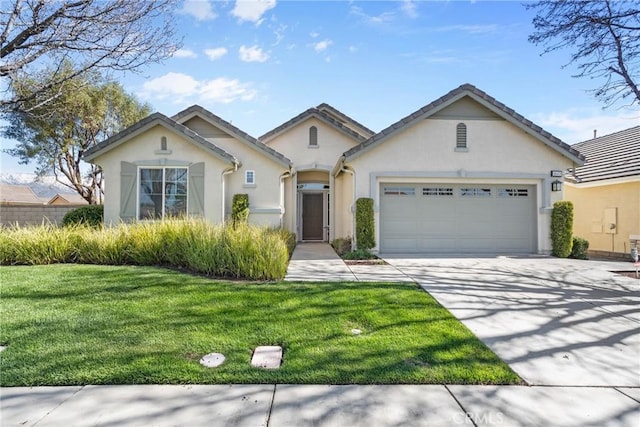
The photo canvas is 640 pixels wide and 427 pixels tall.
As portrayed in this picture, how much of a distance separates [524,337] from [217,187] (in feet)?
34.5

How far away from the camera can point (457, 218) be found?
12359 mm

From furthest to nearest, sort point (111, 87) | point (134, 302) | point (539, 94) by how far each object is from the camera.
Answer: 1. point (111, 87)
2. point (539, 94)
3. point (134, 302)

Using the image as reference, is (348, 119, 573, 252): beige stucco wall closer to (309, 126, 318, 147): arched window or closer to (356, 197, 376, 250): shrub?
(356, 197, 376, 250): shrub

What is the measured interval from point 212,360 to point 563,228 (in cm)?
1245

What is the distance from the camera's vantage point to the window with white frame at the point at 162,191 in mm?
12367

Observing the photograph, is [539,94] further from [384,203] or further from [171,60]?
[171,60]

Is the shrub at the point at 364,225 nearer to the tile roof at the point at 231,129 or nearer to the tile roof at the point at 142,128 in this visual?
the tile roof at the point at 231,129

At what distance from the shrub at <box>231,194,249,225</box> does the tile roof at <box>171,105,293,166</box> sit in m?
1.94

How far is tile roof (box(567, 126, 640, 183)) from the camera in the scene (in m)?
13.6

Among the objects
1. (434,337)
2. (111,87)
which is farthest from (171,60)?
(111,87)

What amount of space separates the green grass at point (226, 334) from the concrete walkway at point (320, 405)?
0.48ft

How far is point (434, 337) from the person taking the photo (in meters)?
4.41

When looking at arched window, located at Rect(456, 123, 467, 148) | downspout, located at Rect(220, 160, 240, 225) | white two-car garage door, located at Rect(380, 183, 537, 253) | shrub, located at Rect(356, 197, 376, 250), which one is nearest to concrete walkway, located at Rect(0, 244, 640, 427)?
shrub, located at Rect(356, 197, 376, 250)

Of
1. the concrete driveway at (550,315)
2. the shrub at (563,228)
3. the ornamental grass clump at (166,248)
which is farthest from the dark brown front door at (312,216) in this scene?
the shrub at (563,228)
